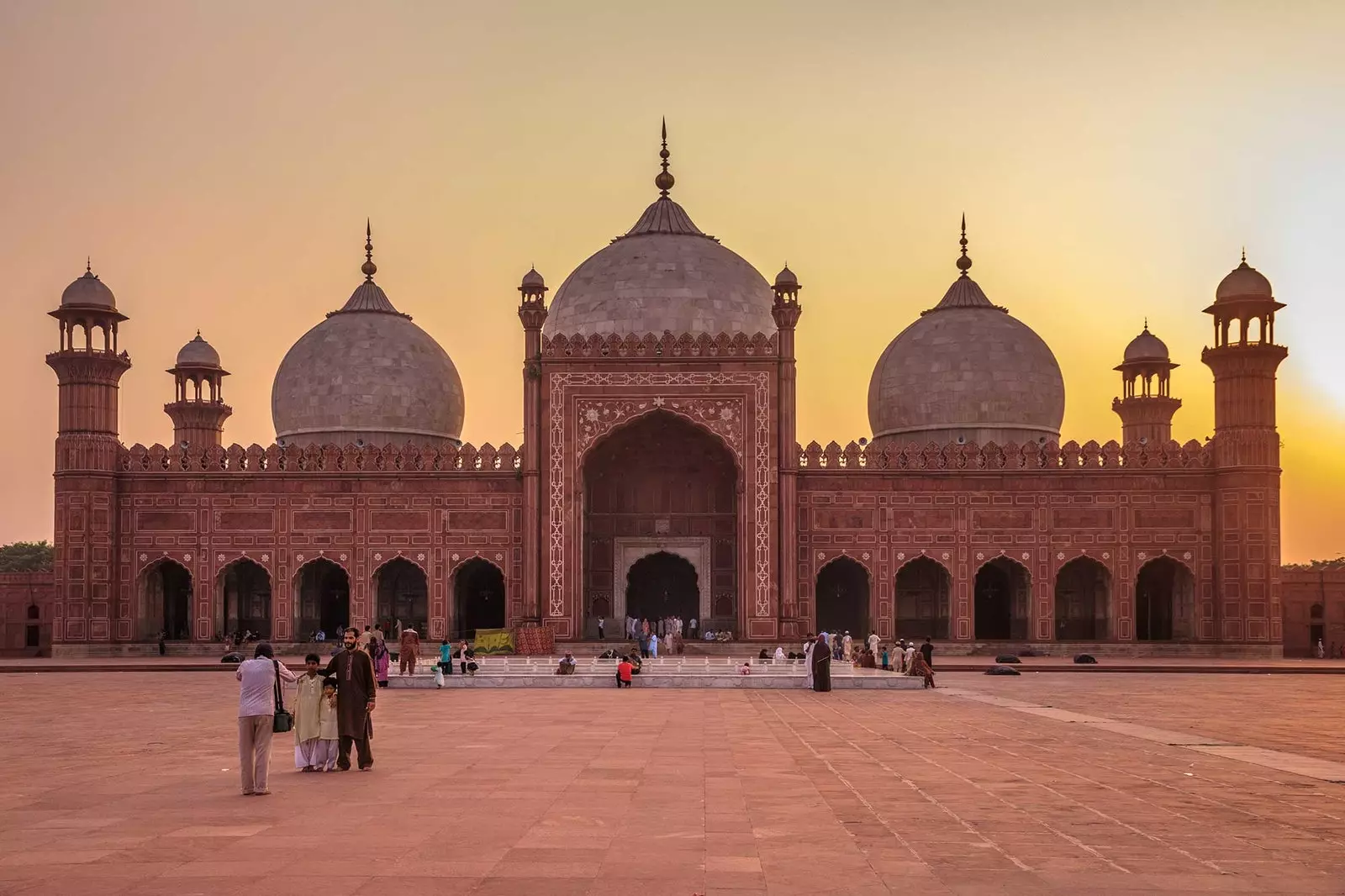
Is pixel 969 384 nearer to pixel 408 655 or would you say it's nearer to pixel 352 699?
pixel 408 655

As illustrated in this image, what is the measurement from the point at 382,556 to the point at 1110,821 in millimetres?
23860

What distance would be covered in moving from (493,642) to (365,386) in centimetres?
1186

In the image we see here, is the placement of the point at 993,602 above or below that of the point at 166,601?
below

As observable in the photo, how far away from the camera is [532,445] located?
28672mm

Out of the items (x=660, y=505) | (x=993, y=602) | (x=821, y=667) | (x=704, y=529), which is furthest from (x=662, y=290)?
(x=821, y=667)

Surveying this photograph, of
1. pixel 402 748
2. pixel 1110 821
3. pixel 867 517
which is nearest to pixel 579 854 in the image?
pixel 1110 821

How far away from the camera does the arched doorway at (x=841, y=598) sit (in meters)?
31.1

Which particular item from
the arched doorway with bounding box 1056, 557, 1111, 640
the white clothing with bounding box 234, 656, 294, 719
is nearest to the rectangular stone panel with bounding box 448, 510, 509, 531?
the arched doorway with bounding box 1056, 557, 1111, 640

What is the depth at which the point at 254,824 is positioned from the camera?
6.95m

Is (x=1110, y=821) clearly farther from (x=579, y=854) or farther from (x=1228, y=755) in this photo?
(x=1228, y=755)

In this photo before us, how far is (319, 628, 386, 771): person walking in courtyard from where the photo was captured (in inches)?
364

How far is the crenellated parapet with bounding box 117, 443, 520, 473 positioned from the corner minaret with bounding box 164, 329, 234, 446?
24.7ft

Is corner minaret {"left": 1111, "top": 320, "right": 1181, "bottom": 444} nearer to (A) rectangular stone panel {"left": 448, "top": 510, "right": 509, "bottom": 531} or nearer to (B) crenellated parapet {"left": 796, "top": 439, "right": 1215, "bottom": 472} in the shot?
(B) crenellated parapet {"left": 796, "top": 439, "right": 1215, "bottom": 472}

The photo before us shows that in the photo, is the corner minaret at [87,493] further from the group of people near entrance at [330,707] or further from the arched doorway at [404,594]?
the group of people near entrance at [330,707]
